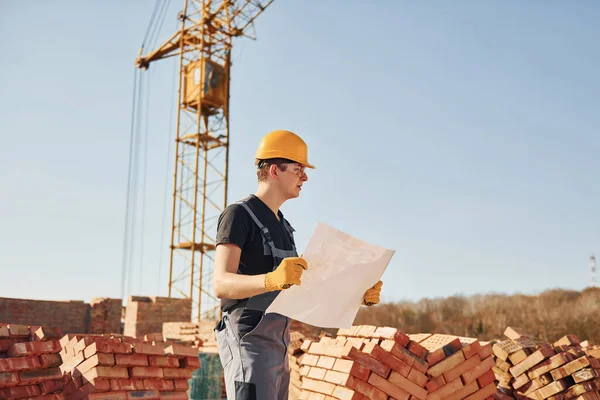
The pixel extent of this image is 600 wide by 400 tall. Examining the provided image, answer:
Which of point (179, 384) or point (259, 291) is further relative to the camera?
point (179, 384)

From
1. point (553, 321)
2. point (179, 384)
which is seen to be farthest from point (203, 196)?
point (179, 384)

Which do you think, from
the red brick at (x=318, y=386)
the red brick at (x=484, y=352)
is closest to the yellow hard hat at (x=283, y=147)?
the red brick at (x=318, y=386)

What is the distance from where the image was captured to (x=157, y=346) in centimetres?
490

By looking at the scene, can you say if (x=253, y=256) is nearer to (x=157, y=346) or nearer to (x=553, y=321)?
(x=157, y=346)

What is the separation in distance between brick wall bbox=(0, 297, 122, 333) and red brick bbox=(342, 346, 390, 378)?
8.66 m

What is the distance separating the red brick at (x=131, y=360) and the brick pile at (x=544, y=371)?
3105 mm

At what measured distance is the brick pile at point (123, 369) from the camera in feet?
14.5

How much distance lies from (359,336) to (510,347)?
5.66 ft

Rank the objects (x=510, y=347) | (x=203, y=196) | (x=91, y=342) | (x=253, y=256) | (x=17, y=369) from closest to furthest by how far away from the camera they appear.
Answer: (x=253, y=256) → (x=17, y=369) → (x=91, y=342) → (x=510, y=347) → (x=203, y=196)

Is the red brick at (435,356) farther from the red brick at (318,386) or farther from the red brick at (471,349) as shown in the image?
the red brick at (318,386)

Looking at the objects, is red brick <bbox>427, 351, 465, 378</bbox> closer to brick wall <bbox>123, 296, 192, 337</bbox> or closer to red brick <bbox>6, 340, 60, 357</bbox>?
red brick <bbox>6, 340, 60, 357</bbox>

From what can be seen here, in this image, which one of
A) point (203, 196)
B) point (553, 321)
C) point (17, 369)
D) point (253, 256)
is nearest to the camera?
point (253, 256)

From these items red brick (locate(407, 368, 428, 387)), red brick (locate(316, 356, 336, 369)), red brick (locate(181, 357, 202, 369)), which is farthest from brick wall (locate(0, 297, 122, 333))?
red brick (locate(407, 368, 428, 387))

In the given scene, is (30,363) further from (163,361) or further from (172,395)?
(172,395)
